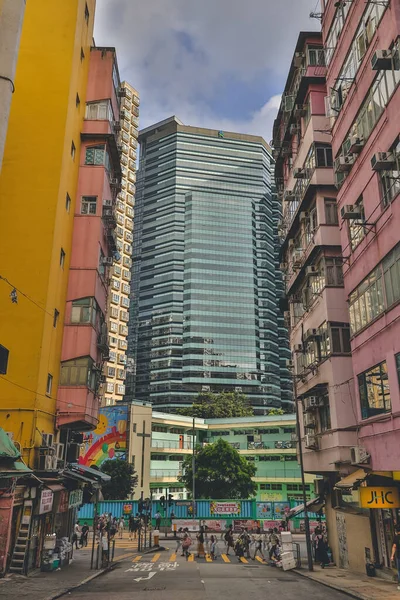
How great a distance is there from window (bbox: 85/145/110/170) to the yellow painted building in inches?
31.9

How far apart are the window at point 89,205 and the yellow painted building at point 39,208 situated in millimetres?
793

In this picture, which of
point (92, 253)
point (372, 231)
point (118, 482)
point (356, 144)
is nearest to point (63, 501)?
point (92, 253)

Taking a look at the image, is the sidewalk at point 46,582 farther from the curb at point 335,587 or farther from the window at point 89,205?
the window at point 89,205

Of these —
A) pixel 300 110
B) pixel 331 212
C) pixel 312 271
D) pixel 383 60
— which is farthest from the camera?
pixel 300 110

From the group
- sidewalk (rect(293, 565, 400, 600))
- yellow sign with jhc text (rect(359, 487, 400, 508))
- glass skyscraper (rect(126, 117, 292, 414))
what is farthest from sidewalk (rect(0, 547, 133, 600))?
glass skyscraper (rect(126, 117, 292, 414))

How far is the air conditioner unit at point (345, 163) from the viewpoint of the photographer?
2218 cm

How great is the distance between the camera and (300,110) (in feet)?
97.3

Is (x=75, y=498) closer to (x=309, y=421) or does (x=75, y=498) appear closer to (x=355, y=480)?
(x=309, y=421)

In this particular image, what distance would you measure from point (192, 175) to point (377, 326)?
158419 millimetres

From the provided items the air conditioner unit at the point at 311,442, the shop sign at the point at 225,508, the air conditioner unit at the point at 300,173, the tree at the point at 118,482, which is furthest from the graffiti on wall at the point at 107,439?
the air conditioner unit at the point at 300,173

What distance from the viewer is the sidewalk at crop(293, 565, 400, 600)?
16.2m

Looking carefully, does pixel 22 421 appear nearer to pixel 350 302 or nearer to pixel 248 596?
pixel 248 596

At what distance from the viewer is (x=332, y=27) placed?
25609 mm

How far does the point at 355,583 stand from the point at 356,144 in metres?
17.2
